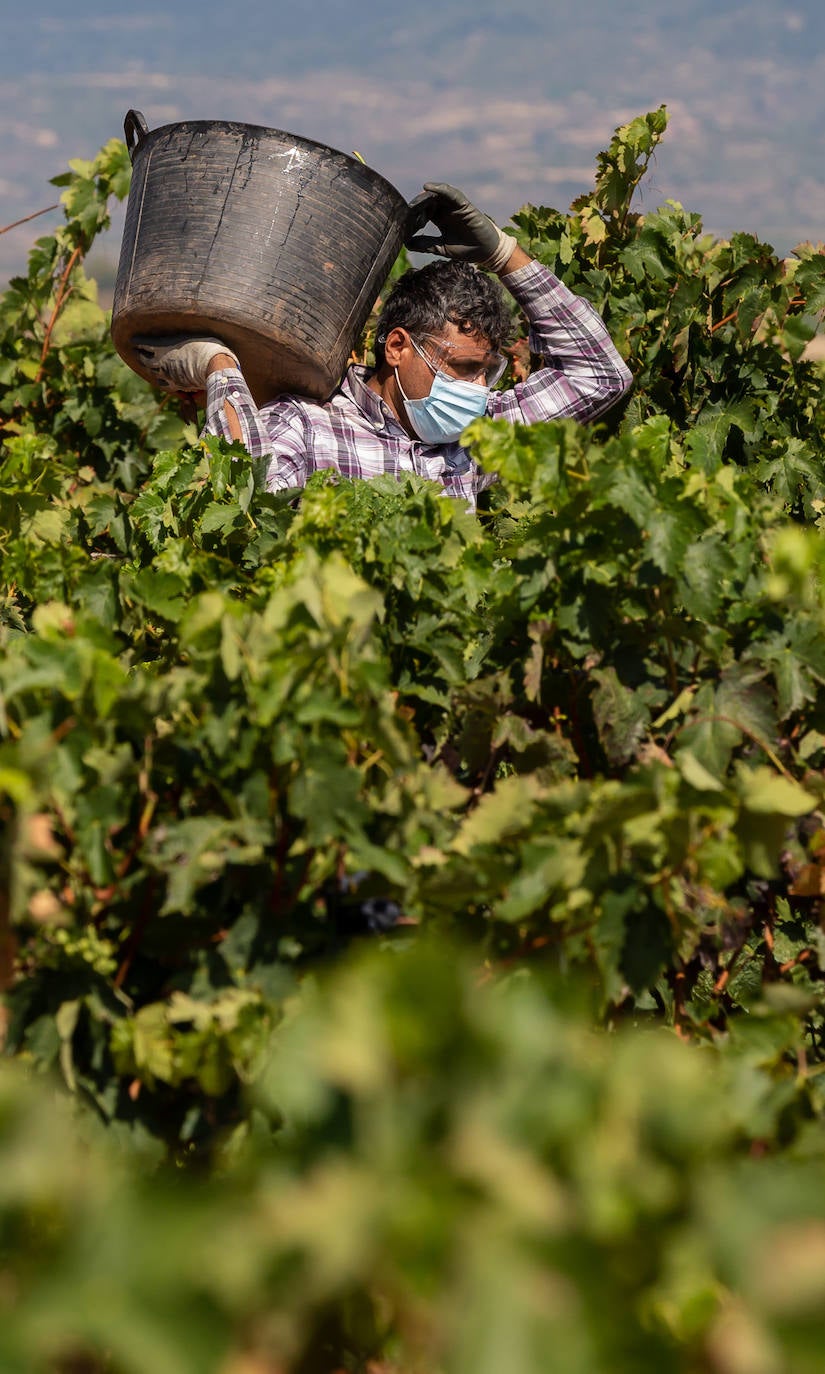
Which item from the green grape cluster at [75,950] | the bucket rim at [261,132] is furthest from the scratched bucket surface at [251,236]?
the green grape cluster at [75,950]

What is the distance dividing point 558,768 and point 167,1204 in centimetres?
93

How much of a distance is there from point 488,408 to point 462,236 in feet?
1.80

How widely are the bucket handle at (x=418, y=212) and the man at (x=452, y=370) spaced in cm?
2

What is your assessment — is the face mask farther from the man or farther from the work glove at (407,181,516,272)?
the work glove at (407,181,516,272)

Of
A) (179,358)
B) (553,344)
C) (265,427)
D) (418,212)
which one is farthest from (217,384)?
(553,344)

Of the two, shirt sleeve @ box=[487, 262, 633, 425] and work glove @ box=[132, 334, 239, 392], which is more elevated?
shirt sleeve @ box=[487, 262, 633, 425]

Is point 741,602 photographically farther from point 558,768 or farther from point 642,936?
point 642,936

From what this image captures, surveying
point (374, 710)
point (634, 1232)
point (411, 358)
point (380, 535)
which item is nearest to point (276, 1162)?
point (634, 1232)

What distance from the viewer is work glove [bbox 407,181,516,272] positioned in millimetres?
3668

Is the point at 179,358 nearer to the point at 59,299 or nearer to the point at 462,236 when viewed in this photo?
the point at 462,236

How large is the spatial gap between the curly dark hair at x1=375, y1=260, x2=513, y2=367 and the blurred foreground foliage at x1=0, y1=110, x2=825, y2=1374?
1.76 metres

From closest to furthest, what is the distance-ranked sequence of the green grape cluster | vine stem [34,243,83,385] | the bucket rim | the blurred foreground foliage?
the blurred foreground foliage
the green grape cluster
the bucket rim
vine stem [34,243,83,385]

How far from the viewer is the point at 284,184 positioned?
3021 millimetres

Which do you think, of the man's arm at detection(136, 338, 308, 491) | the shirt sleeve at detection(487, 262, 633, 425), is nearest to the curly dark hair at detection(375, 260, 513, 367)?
the shirt sleeve at detection(487, 262, 633, 425)
